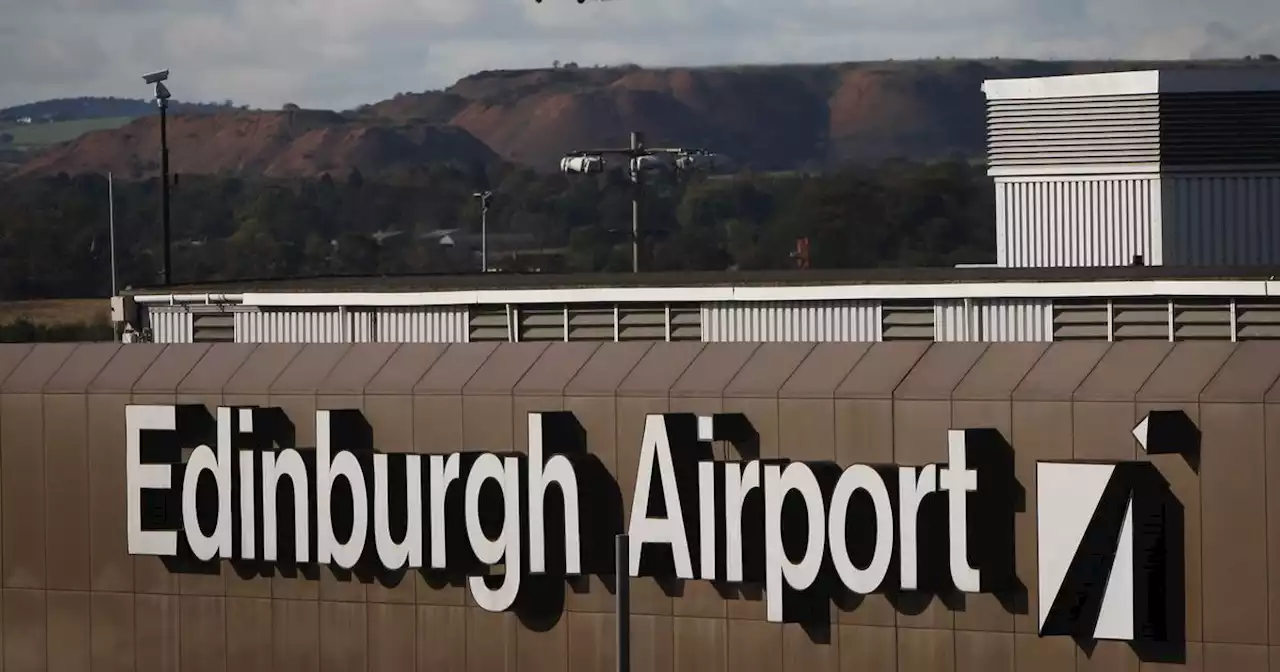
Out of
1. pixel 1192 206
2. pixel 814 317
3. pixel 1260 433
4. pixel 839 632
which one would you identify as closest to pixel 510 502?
pixel 839 632

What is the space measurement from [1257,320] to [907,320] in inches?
208

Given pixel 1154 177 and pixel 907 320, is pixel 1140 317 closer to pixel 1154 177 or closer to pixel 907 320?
pixel 907 320

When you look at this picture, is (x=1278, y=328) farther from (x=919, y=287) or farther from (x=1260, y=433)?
(x=1260, y=433)

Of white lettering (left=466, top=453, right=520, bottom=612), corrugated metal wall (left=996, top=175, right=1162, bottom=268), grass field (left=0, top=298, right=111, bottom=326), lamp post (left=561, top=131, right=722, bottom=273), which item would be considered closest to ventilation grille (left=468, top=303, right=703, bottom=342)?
white lettering (left=466, top=453, right=520, bottom=612)

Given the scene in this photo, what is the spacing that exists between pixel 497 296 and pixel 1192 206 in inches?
943

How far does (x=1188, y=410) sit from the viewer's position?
2316 cm

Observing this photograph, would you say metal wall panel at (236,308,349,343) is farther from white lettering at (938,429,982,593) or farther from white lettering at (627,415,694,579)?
white lettering at (938,429,982,593)

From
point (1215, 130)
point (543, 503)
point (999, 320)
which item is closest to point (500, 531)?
point (543, 503)

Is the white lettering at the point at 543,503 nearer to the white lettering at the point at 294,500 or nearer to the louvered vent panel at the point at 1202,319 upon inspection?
the white lettering at the point at 294,500

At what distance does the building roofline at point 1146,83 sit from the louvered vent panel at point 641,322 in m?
23.5

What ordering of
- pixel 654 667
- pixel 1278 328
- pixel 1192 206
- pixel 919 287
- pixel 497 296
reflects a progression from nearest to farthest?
pixel 654 667
pixel 1278 328
pixel 919 287
pixel 497 296
pixel 1192 206

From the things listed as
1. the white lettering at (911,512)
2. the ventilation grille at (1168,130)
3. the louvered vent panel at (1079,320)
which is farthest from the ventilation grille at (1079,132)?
the white lettering at (911,512)

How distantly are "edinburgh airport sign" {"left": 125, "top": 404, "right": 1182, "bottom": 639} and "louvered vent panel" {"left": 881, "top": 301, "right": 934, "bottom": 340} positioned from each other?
22.1 ft

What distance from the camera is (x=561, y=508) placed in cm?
2705
